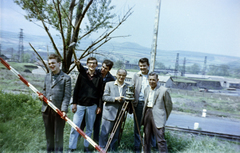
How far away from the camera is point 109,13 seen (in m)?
4.74

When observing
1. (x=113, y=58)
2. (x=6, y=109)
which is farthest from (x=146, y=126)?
(x=6, y=109)

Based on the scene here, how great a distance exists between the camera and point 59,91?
3312 millimetres

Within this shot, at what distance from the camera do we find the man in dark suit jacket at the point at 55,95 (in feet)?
10.8

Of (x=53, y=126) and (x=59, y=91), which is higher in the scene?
(x=59, y=91)

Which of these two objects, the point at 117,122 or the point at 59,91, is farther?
the point at 117,122

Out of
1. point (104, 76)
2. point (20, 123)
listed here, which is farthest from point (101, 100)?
point (20, 123)

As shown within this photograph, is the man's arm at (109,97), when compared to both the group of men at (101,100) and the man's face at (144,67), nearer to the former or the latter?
the group of men at (101,100)

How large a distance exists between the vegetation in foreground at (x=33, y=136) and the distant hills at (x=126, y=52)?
4.61 ft

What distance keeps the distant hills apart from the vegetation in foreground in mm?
1404

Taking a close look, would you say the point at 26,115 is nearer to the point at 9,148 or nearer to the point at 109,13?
the point at 9,148

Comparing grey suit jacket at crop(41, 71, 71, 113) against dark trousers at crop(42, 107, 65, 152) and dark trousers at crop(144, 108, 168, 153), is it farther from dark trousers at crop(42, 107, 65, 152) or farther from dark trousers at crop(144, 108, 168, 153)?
dark trousers at crop(144, 108, 168, 153)

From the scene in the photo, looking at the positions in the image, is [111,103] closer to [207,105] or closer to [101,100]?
[101,100]

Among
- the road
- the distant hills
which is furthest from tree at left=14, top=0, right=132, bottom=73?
the road

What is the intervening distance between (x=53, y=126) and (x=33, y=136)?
108cm
